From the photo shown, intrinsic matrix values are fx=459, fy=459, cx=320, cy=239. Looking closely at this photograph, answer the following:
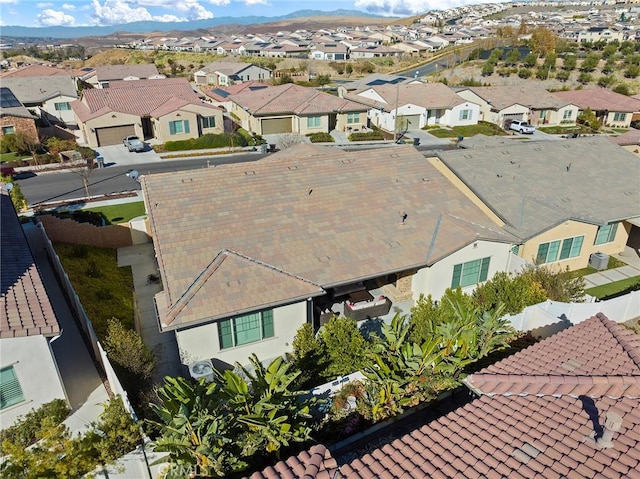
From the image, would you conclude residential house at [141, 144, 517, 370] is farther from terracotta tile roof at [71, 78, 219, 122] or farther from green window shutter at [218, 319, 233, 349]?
terracotta tile roof at [71, 78, 219, 122]

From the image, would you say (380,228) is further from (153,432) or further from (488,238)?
(153,432)

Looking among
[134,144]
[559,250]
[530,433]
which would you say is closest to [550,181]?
[559,250]

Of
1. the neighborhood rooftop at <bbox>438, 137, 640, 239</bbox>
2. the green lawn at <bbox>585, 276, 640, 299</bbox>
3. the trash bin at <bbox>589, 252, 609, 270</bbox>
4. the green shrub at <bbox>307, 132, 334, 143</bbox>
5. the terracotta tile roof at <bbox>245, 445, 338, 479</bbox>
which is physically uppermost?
the terracotta tile roof at <bbox>245, 445, 338, 479</bbox>

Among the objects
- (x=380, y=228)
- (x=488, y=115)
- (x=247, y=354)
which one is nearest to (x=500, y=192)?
(x=380, y=228)

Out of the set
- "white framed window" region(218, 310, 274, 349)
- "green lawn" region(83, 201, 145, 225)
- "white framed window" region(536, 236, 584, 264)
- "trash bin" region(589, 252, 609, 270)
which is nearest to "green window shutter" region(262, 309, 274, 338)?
"white framed window" region(218, 310, 274, 349)

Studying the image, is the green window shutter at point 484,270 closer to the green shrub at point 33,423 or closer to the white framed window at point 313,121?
the green shrub at point 33,423

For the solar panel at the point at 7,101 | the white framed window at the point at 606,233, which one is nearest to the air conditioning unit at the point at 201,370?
the white framed window at the point at 606,233

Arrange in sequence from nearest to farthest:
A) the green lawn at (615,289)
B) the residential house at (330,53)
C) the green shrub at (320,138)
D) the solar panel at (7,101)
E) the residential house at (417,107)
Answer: the green lawn at (615,289)
the solar panel at (7,101)
the green shrub at (320,138)
the residential house at (417,107)
the residential house at (330,53)
